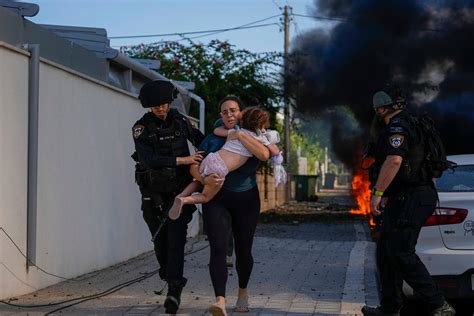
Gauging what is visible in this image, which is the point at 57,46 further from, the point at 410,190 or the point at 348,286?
the point at 410,190

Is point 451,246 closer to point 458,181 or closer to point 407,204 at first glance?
point 407,204

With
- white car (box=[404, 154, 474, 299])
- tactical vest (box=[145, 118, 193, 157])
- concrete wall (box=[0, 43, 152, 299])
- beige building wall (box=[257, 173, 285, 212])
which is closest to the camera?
tactical vest (box=[145, 118, 193, 157])

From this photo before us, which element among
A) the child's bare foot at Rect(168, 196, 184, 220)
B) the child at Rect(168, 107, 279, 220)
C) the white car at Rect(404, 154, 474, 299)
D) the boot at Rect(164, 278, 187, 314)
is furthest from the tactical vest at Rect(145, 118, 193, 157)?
the white car at Rect(404, 154, 474, 299)

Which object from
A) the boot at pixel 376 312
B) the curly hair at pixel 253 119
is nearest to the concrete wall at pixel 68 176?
the curly hair at pixel 253 119

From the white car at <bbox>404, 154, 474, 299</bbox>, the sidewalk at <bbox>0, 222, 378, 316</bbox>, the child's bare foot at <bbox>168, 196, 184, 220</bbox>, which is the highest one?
the child's bare foot at <bbox>168, 196, 184, 220</bbox>

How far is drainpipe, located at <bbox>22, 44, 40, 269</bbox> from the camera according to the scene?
805 centimetres

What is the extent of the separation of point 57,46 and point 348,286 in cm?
388

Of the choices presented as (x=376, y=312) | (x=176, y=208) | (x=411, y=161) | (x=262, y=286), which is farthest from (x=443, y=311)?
(x=262, y=286)

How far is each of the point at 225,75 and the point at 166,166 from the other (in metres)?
18.8

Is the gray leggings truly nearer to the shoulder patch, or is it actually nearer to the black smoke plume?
the shoulder patch

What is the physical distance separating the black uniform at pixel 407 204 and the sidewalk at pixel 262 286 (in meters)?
0.95

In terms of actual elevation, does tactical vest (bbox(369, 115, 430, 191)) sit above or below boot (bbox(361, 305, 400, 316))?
above

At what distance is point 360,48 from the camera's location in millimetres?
25281

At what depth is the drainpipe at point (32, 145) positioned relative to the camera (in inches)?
317
